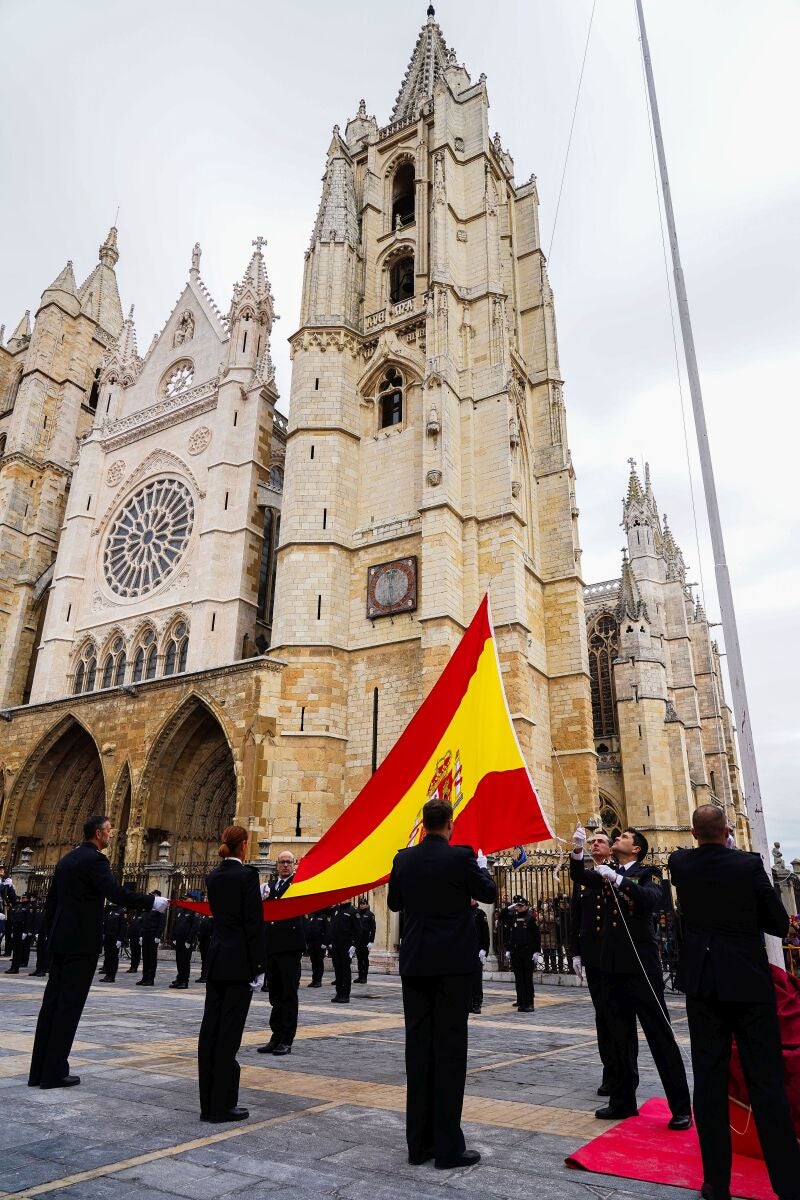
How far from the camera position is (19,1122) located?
387 cm

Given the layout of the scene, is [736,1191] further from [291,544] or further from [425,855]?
[291,544]

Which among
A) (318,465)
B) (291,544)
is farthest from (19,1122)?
(318,465)

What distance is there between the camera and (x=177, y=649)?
23.8 meters

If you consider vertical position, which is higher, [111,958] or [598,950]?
[598,950]

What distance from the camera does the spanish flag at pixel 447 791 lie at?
17.2 feet

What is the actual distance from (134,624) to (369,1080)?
2140cm

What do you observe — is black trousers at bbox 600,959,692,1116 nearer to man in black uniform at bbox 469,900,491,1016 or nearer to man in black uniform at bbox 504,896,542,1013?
man in black uniform at bbox 469,900,491,1016

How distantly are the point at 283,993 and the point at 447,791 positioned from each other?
2.39 m

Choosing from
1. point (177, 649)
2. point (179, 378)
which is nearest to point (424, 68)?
point (179, 378)

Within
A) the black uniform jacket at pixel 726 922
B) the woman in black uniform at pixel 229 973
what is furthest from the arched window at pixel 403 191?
the black uniform jacket at pixel 726 922

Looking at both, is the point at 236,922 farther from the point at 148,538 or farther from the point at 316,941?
the point at 148,538

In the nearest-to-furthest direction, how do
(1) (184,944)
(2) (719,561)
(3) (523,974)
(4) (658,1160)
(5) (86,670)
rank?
(4) (658,1160), (2) (719,561), (3) (523,974), (1) (184,944), (5) (86,670)

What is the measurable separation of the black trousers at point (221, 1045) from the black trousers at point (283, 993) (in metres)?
1.84

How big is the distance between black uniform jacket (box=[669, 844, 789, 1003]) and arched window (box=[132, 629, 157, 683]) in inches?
869
